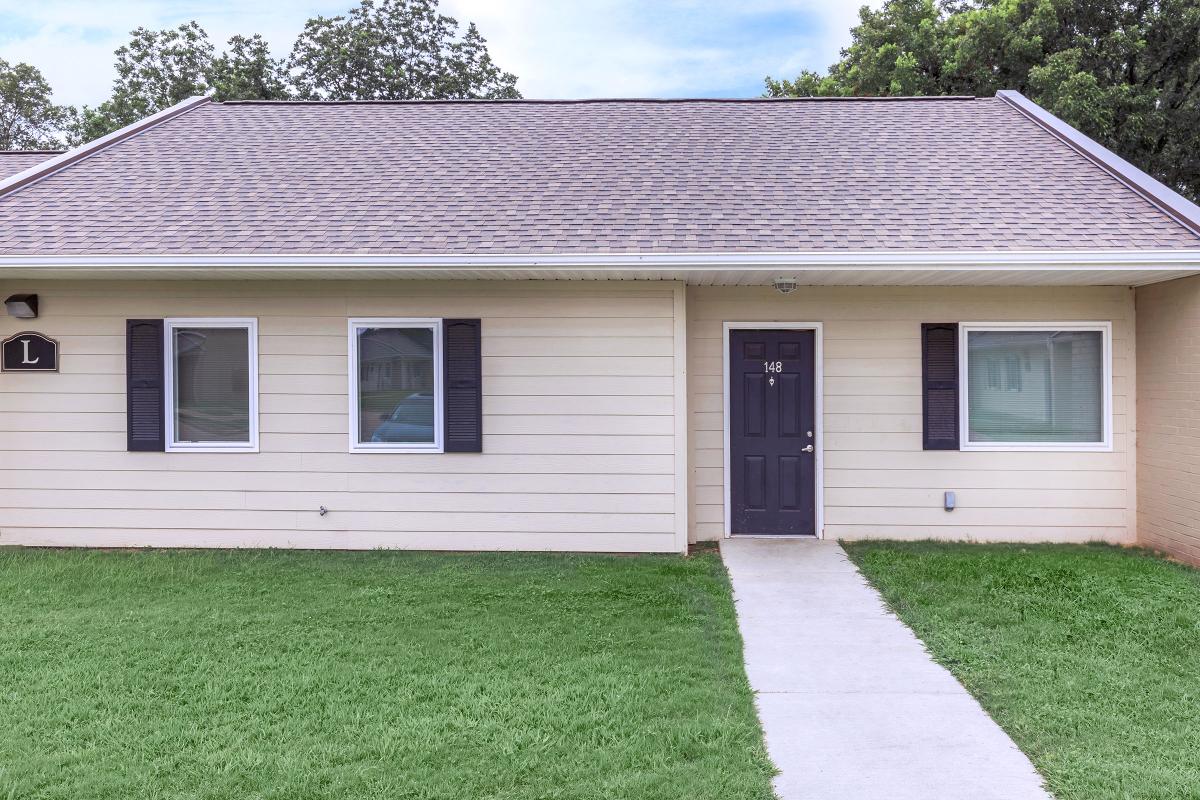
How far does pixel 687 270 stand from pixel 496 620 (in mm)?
3000

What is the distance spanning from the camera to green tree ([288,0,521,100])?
76.2 feet

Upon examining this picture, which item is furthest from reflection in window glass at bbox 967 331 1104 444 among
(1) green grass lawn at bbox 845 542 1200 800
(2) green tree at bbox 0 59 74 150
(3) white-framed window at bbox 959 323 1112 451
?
(2) green tree at bbox 0 59 74 150

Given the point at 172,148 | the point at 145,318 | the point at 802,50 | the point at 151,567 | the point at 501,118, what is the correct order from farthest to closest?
the point at 802,50 → the point at 501,118 → the point at 172,148 → the point at 145,318 → the point at 151,567

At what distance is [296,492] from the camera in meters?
6.81

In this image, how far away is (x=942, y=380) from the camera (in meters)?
7.01

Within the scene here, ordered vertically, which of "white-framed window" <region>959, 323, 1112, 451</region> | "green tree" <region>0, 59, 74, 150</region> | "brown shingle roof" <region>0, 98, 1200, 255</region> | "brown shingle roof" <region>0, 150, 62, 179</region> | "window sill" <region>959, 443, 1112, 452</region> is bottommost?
"window sill" <region>959, 443, 1112, 452</region>

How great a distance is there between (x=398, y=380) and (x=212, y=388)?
1.56m

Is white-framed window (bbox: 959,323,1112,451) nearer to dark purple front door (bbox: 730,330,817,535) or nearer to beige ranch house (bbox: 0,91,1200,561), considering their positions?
beige ranch house (bbox: 0,91,1200,561)

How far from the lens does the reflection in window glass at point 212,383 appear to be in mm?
6816

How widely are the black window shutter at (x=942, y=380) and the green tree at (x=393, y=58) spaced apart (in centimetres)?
2013

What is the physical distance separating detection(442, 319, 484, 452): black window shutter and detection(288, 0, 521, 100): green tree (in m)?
19.4

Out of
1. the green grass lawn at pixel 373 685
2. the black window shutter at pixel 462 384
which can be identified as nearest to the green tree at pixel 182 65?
the black window shutter at pixel 462 384

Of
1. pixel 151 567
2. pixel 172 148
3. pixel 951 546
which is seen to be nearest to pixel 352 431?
pixel 151 567

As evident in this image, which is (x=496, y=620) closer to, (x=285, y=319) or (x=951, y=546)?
(x=285, y=319)
